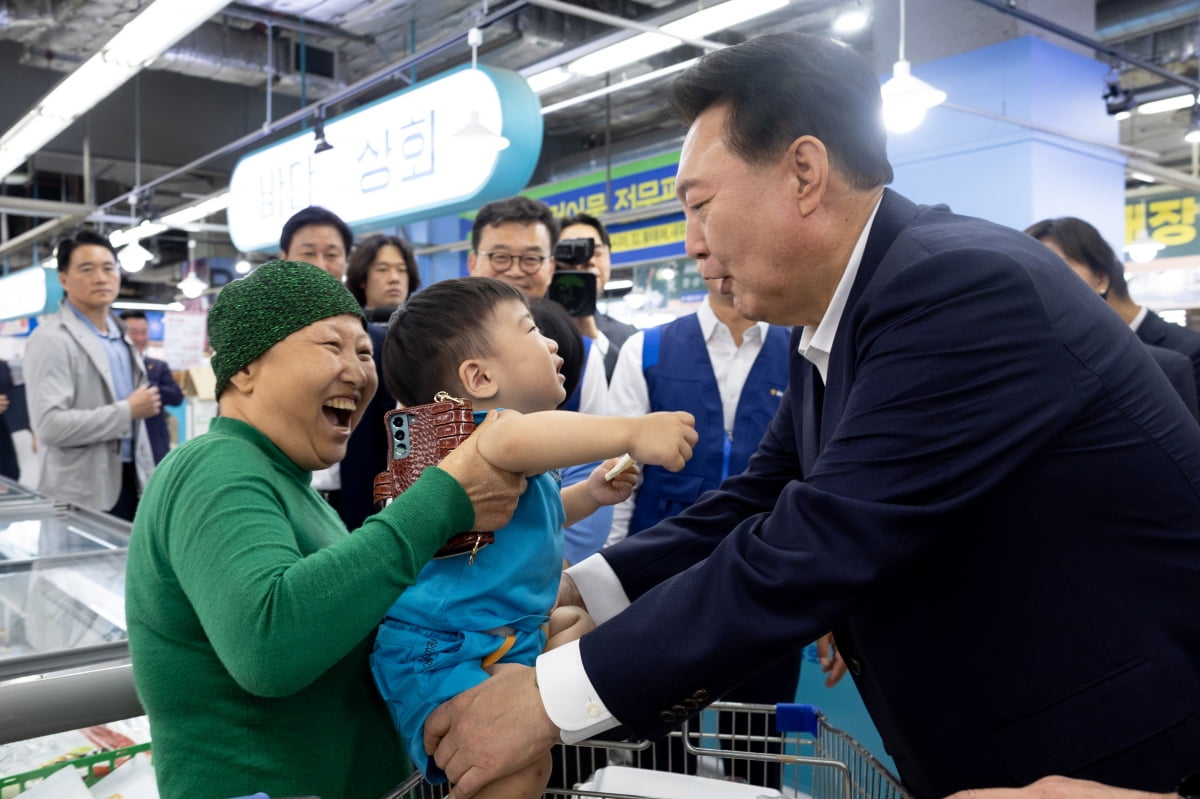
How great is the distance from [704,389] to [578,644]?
5.83 ft

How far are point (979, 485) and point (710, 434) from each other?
1768mm

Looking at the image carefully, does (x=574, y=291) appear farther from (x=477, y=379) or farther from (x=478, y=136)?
(x=477, y=379)

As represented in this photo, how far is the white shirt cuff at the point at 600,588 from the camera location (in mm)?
1661

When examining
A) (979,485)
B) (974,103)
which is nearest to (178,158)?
(974,103)

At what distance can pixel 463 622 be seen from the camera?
1.35 metres

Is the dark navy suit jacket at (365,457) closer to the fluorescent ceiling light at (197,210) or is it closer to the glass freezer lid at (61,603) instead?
the glass freezer lid at (61,603)

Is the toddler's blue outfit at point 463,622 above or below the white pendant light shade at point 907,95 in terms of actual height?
below

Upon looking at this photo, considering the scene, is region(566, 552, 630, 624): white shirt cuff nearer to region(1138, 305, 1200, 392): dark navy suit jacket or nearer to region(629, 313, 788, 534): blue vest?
region(629, 313, 788, 534): blue vest

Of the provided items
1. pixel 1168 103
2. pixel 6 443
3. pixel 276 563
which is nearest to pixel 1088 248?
pixel 276 563

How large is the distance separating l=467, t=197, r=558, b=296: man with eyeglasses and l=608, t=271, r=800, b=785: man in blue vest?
17.2 inches

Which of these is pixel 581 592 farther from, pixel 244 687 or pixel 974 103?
pixel 974 103

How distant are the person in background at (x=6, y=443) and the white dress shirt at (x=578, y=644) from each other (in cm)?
570

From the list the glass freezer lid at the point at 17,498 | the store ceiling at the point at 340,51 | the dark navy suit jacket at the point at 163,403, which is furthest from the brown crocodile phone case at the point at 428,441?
the store ceiling at the point at 340,51

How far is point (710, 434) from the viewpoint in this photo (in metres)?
2.88
